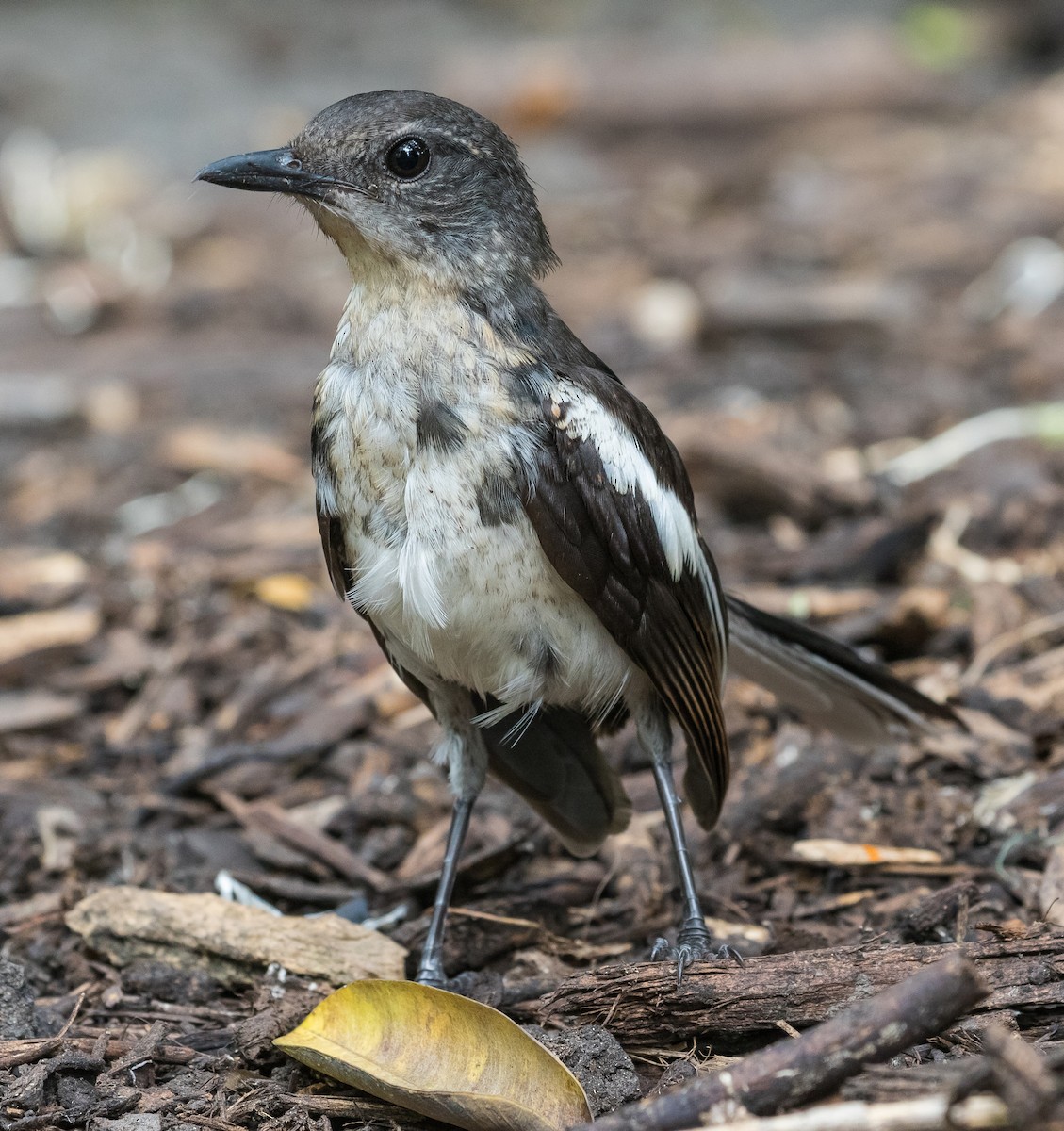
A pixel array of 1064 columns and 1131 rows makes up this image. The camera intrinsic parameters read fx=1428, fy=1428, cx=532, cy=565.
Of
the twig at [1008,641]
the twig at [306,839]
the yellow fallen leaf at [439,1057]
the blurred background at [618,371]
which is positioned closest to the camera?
the yellow fallen leaf at [439,1057]

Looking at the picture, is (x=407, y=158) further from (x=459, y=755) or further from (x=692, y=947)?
(x=692, y=947)

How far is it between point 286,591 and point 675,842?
257cm

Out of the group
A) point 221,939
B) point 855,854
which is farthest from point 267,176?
point 855,854

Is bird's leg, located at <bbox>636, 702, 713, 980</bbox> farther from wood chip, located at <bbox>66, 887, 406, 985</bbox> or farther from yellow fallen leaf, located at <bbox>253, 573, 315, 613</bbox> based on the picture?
yellow fallen leaf, located at <bbox>253, 573, 315, 613</bbox>

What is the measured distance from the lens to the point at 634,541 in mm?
3820

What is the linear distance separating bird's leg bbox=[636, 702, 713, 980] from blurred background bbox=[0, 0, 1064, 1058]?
27 cm

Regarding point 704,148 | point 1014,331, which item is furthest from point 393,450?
point 704,148

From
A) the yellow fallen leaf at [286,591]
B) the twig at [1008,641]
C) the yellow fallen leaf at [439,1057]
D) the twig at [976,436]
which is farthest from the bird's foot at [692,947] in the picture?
the twig at [976,436]

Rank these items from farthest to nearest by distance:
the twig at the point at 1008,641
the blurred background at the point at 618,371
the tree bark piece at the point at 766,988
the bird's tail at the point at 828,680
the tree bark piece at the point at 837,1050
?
the twig at the point at 1008,641 → the blurred background at the point at 618,371 → the bird's tail at the point at 828,680 → the tree bark piece at the point at 766,988 → the tree bark piece at the point at 837,1050

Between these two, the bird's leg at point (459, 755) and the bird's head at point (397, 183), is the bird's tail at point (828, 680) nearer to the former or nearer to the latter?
the bird's leg at point (459, 755)

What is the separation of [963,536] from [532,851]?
2473 mm

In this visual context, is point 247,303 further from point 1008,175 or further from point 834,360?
point 1008,175

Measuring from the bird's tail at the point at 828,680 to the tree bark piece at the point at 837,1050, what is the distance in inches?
79.5

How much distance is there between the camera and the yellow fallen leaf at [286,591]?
20.0 feet
